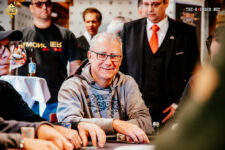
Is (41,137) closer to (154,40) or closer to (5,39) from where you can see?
(5,39)

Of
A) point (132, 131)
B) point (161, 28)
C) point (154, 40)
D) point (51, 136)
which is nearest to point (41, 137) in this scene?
point (51, 136)

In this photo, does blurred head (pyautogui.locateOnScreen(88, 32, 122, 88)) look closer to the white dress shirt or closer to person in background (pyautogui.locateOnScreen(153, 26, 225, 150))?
the white dress shirt

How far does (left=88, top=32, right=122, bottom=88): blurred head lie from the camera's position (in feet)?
5.79

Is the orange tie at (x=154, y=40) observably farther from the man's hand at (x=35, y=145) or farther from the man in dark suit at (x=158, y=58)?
the man's hand at (x=35, y=145)

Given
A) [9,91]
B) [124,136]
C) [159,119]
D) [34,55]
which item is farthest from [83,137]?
[34,55]

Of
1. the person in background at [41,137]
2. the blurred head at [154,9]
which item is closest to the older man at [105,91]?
the person in background at [41,137]

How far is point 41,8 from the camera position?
11.0ft

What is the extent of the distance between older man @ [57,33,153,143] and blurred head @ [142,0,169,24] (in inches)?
39.9

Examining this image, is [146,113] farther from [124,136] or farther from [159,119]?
[159,119]

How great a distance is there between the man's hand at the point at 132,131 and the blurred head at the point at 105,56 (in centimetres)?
48

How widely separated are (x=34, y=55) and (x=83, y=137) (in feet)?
8.41

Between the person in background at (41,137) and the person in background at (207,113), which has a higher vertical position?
the person in background at (207,113)

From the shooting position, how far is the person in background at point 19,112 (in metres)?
1.02

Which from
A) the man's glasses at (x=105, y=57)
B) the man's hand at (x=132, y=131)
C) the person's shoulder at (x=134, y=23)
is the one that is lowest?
the man's hand at (x=132, y=131)
